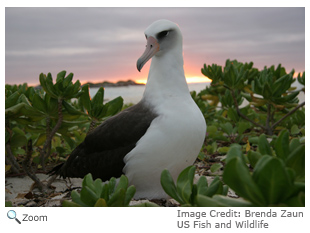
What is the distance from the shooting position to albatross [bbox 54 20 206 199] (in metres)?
2.42

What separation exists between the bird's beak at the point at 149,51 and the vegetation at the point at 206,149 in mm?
664

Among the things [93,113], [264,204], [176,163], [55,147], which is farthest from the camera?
[55,147]

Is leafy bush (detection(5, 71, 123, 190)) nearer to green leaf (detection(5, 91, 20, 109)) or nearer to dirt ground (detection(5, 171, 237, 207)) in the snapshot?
green leaf (detection(5, 91, 20, 109))

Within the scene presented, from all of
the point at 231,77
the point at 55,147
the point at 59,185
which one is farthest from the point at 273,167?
the point at 55,147

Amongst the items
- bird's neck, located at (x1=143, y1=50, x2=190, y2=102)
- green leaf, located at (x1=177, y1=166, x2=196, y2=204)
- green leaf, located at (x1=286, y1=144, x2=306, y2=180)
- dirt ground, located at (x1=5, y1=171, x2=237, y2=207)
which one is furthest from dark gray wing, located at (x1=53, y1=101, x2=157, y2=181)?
green leaf, located at (x1=286, y1=144, x2=306, y2=180)

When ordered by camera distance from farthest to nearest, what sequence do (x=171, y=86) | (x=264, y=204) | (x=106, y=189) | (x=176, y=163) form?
(x=171, y=86) < (x=176, y=163) < (x=106, y=189) < (x=264, y=204)

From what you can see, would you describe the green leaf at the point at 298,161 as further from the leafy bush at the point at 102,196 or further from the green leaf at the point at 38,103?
the green leaf at the point at 38,103

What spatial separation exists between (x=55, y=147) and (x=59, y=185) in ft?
→ 3.18

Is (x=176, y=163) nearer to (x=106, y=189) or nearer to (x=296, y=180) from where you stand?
(x=106, y=189)

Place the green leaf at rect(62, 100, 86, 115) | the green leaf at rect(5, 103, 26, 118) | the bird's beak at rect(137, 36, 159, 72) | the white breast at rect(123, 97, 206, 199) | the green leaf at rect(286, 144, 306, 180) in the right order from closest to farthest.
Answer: the green leaf at rect(286, 144, 306, 180) → the white breast at rect(123, 97, 206, 199) → the bird's beak at rect(137, 36, 159, 72) → the green leaf at rect(5, 103, 26, 118) → the green leaf at rect(62, 100, 86, 115)

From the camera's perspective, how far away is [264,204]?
140 centimetres

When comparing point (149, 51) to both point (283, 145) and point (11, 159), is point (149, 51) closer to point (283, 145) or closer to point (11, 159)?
point (283, 145)

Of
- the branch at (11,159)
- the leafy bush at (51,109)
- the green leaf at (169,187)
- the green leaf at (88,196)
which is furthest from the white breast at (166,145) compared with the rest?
the branch at (11,159)

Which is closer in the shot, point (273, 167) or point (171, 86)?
point (273, 167)
